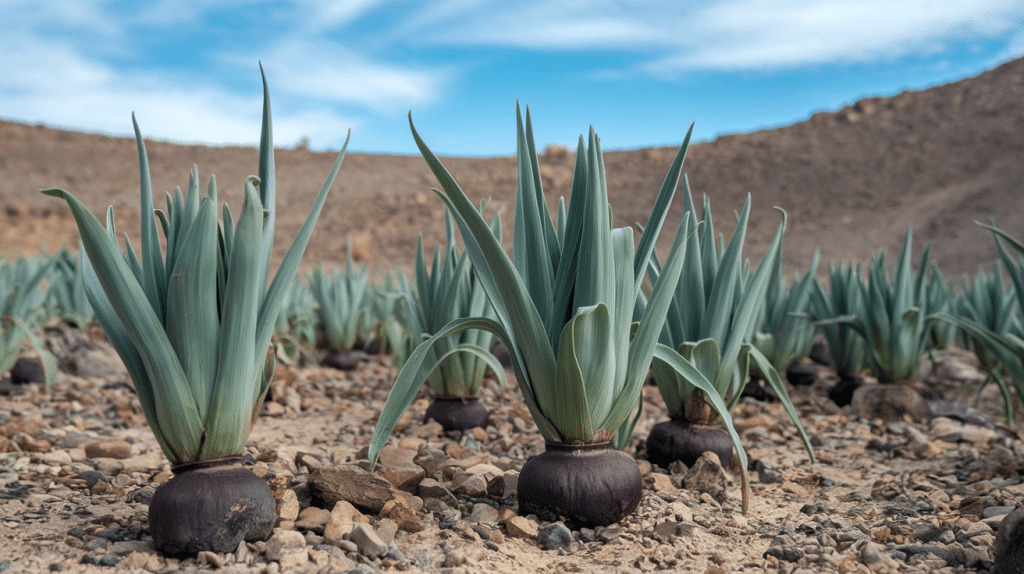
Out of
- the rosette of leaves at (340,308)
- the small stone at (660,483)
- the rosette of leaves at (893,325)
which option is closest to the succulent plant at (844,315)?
the rosette of leaves at (893,325)

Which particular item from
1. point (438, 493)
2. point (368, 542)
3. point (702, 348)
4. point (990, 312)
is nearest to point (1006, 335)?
point (702, 348)

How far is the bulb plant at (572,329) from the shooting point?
1.56 meters

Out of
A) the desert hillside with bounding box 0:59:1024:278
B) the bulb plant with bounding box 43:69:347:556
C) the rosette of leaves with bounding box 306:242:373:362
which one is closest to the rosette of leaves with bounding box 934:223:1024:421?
the bulb plant with bounding box 43:69:347:556

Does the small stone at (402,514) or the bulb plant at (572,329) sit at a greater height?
the bulb plant at (572,329)

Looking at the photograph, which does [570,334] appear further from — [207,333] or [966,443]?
[966,443]

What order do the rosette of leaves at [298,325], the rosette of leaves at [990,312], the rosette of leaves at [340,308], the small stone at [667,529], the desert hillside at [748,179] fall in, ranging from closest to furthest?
the small stone at [667,529] → the rosette of leaves at [990,312] → the rosette of leaves at [298,325] → the rosette of leaves at [340,308] → the desert hillside at [748,179]

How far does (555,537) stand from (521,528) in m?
0.08

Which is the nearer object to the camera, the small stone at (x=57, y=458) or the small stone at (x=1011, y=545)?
the small stone at (x=1011, y=545)

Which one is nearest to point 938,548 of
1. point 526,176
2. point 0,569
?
point 526,176

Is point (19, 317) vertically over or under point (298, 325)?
over

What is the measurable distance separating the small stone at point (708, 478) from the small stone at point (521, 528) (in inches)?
23.7

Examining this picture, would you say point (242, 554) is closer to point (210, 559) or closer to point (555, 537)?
point (210, 559)

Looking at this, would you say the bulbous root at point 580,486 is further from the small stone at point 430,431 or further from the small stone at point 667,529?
the small stone at point 430,431

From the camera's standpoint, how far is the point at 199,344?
4.63 ft
